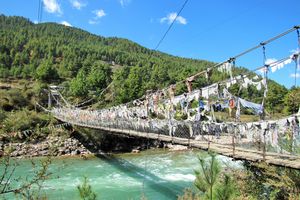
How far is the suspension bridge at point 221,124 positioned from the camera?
19.4 ft

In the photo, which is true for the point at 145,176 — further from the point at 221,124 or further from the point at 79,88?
the point at 79,88

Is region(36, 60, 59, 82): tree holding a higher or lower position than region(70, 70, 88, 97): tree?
higher

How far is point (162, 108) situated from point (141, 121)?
77 cm

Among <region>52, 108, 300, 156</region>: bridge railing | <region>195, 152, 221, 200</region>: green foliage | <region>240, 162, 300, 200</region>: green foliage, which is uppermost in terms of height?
<region>52, 108, 300, 156</region>: bridge railing

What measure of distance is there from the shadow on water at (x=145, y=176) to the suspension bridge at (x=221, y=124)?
1.71 meters

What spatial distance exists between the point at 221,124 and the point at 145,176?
3.98 metres

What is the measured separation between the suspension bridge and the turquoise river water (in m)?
1.03

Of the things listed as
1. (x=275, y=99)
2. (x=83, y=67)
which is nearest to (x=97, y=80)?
(x=83, y=67)

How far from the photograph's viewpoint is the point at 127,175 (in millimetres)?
12617

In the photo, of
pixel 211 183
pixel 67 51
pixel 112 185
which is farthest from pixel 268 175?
pixel 67 51

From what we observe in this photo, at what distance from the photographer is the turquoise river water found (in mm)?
9859

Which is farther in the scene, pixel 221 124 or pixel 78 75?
pixel 78 75

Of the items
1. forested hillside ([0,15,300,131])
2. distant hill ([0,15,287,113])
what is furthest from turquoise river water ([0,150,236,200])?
distant hill ([0,15,287,113])

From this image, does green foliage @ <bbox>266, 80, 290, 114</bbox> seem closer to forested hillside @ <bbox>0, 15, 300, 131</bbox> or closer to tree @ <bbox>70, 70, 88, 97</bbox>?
forested hillside @ <bbox>0, 15, 300, 131</bbox>
